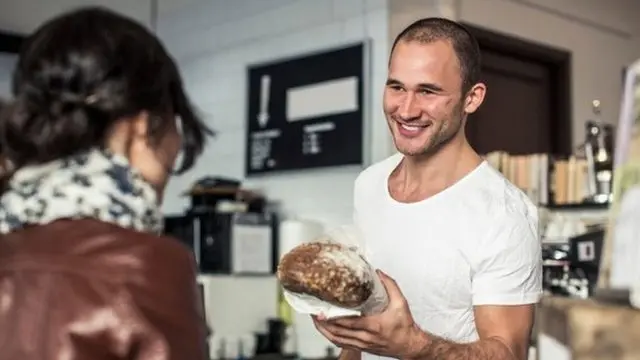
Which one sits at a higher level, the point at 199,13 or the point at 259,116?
the point at 199,13

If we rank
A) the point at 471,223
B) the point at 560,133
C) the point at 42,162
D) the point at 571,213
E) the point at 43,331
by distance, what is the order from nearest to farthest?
the point at 43,331
the point at 42,162
the point at 471,223
the point at 571,213
the point at 560,133

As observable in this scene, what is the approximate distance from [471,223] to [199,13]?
3206 mm

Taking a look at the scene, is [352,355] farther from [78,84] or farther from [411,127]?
[78,84]

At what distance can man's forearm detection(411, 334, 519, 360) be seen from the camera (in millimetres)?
1604

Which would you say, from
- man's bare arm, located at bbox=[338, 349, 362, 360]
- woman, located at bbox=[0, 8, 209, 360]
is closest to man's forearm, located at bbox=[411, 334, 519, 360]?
Answer: man's bare arm, located at bbox=[338, 349, 362, 360]

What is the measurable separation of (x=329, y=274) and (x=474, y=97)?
1.81 feet

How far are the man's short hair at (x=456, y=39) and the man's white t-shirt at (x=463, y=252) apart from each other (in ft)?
0.60

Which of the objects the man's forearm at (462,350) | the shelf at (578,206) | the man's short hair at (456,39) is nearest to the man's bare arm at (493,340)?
the man's forearm at (462,350)

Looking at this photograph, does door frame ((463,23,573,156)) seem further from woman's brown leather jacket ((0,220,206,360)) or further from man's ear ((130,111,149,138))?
woman's brown leather jacket ((0,220,206,360))

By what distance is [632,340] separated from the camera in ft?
3.45

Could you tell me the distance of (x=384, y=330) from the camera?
62.6 inches

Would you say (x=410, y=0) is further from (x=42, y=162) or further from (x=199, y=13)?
(x=42, y=162)

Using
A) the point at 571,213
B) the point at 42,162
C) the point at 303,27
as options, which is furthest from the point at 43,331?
the point at 303,27

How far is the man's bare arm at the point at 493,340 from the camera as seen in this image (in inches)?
63.4
